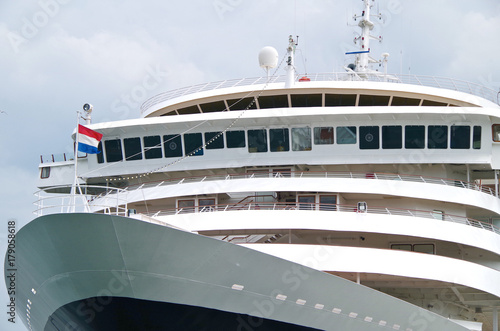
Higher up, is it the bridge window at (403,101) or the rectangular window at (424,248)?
the bridge window at (403,101)

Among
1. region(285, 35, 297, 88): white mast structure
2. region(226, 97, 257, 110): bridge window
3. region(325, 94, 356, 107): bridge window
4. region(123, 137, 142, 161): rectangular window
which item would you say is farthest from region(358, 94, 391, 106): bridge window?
region(123, 137, 142, 161): rectangular window

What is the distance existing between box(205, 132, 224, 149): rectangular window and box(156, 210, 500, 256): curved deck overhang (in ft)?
12.3

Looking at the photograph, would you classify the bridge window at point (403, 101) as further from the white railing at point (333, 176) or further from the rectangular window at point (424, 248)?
the rectangular window at point (424, 248)

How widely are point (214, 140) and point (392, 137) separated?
16.7ft

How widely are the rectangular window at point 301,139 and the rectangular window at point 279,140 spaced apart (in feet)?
0.65

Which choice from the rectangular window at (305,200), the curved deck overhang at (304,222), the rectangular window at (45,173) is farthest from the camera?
the rectangular window at (45,173)

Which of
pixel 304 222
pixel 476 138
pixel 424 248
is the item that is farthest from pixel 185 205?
pixel 476 138

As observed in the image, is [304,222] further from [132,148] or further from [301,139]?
[132,148]

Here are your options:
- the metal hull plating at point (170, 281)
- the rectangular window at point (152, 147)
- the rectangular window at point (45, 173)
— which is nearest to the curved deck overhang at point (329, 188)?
the rectangular window at point (152, 147)

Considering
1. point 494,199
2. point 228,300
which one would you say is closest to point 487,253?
point 494,199

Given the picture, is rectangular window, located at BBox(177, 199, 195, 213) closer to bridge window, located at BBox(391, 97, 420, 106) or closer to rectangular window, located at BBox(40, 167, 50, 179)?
rectangular window, located at BBox(40, 167, 50, 179)

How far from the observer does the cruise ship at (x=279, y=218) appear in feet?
45.8

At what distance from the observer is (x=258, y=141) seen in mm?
20188

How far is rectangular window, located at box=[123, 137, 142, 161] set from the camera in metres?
21.2
